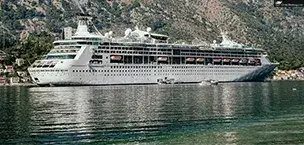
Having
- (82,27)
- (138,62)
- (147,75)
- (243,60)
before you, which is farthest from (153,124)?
(243,60)

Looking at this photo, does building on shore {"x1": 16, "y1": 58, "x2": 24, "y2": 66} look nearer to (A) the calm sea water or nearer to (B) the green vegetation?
(B) the green vegetation

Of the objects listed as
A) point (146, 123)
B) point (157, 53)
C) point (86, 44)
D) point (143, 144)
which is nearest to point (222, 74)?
point (157, 53)

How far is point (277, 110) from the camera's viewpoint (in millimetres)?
56719

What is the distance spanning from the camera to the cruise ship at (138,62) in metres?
128

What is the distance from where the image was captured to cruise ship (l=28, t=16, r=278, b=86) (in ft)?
420

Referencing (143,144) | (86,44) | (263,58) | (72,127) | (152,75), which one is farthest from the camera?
(263,58)

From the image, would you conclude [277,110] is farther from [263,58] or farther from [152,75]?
[263,58]

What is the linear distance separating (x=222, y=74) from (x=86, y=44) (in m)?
40.6

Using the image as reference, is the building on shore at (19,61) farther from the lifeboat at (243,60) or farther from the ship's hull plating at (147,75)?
the lifeboat at (243,60)

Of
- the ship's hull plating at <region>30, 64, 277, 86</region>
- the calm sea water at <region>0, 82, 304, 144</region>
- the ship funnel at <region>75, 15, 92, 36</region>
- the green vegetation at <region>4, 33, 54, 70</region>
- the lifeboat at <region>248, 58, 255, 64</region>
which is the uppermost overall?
the ship funnel at <region>75, 15, 92, 36</region>

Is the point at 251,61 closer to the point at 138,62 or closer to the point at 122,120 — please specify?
the point at 138,62

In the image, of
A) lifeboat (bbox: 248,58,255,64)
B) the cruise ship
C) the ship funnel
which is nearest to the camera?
the cruise ship

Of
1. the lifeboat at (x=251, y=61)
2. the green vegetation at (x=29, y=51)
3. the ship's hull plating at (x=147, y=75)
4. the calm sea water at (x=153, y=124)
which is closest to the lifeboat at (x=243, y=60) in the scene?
the lifeboat at (x=251, y=61)

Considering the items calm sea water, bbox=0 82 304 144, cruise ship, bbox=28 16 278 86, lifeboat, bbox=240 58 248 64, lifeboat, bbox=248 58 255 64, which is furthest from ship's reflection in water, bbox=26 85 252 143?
lifeboat, bbox=248 58 255 64
